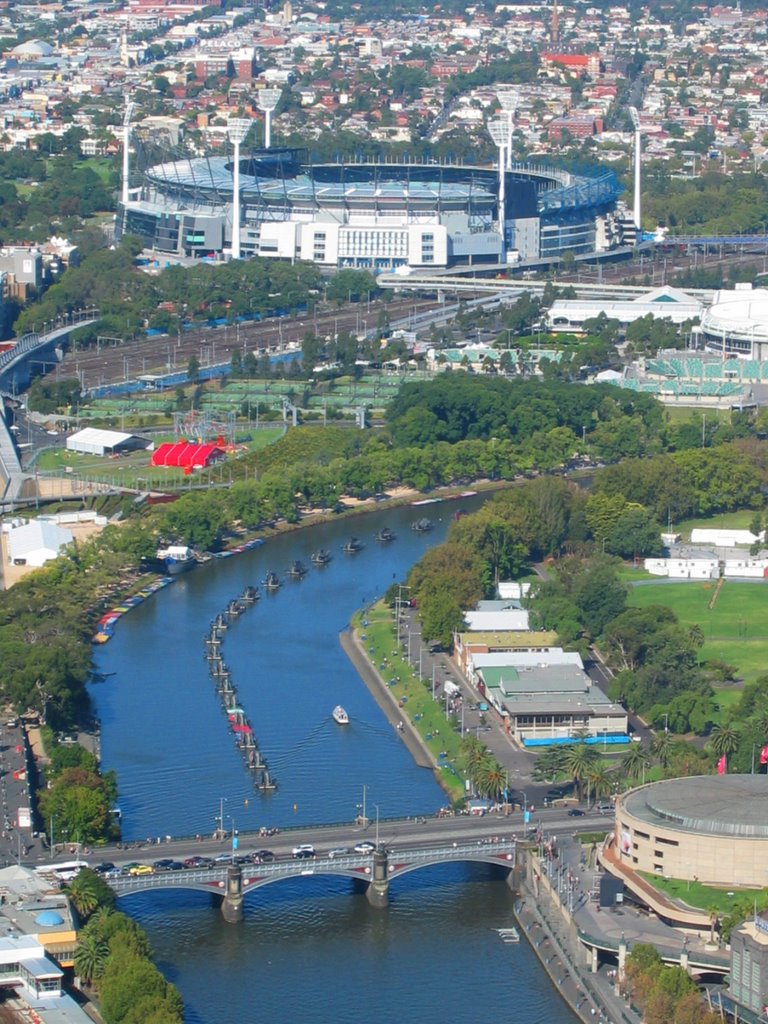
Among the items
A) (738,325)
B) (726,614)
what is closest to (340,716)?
(726,614)

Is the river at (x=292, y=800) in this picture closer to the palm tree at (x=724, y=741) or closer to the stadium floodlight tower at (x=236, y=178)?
the palm tree at (x=724, y=741)

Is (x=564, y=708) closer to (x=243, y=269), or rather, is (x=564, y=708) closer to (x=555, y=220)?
(x=243, y=269)

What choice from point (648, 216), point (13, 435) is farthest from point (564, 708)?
point (648, 216)

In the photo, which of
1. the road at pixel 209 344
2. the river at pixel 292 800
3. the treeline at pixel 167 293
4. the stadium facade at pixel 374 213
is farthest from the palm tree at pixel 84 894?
the stadium facade at pixel 374 213

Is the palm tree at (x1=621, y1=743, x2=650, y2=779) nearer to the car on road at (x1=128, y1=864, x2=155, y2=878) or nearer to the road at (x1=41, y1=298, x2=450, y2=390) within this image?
the car on road at (x1=128, y1=864, x2=155, y2=878)

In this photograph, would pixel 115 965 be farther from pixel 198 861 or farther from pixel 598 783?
pixel 598 783

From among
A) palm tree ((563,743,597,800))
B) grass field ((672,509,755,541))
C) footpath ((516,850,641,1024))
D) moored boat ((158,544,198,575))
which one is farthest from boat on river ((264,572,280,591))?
footpath ((516,850,641,1024))

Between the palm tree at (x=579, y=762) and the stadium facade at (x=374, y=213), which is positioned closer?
the palm tree at (x=579, y=762)
